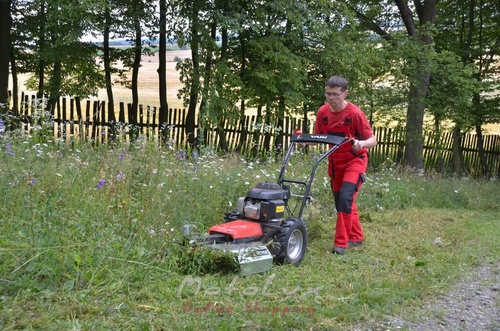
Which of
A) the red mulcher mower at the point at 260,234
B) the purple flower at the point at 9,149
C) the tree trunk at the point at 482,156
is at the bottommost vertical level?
the tree trunk at the point at 482,156

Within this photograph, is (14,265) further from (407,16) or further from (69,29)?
(407,16)

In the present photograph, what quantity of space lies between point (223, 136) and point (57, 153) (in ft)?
33.9

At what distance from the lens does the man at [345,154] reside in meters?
6.57

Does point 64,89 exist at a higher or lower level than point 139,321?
higher

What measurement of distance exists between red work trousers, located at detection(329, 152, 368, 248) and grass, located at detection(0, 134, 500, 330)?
0.83 feet

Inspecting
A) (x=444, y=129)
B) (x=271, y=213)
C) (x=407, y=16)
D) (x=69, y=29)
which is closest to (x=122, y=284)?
(x=271, y=213)

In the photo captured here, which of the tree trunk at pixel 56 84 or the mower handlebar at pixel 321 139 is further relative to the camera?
the tree trunk at pixel 56 84

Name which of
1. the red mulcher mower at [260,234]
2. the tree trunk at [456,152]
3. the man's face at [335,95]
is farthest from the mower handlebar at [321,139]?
the tree trunk at [456,152]

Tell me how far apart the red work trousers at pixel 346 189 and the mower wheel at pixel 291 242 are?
638mm

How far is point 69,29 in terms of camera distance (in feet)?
43.7

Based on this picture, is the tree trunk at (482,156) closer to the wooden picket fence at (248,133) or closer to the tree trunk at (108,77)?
the wooden picket fence at (248,133)

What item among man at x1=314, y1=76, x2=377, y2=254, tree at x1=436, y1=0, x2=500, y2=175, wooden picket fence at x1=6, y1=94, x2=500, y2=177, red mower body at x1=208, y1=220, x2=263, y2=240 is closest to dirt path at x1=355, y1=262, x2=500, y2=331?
man at x1=314, y1=76, x2=377, y2=254

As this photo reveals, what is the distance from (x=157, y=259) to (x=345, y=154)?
9.44 ft

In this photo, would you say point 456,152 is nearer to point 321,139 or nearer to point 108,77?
point 108,77
